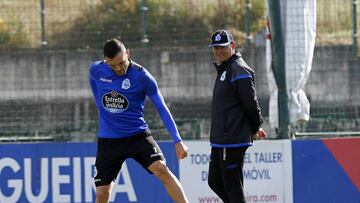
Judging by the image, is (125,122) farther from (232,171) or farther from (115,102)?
(232,171)

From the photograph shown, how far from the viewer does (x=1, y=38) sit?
626 inches

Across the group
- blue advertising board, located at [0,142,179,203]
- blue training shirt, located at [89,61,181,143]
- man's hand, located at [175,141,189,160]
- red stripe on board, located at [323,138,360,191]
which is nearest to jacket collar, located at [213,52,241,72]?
blue training shirt, located at [89,61,181,143]

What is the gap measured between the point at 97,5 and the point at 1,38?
5.71 ft

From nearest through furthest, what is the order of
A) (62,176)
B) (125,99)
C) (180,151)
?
(180,151) < (125,99) < (62,176)

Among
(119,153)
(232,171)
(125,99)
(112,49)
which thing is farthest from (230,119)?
(112,49)

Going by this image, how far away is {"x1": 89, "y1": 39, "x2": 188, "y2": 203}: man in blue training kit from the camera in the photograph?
9688 mm

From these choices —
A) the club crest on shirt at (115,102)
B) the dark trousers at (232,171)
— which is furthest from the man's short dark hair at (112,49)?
the dark trousers at (232,171)

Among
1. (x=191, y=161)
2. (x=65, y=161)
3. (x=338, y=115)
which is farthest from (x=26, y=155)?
(x=338, y=115)

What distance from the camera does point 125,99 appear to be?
9711 mm

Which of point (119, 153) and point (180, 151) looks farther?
point (119, 153)

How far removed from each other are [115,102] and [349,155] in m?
3.27

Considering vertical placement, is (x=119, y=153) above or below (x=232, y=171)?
above

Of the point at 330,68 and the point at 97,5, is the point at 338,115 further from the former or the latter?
the point at 97,5

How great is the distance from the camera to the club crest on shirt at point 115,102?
970 centimetres
